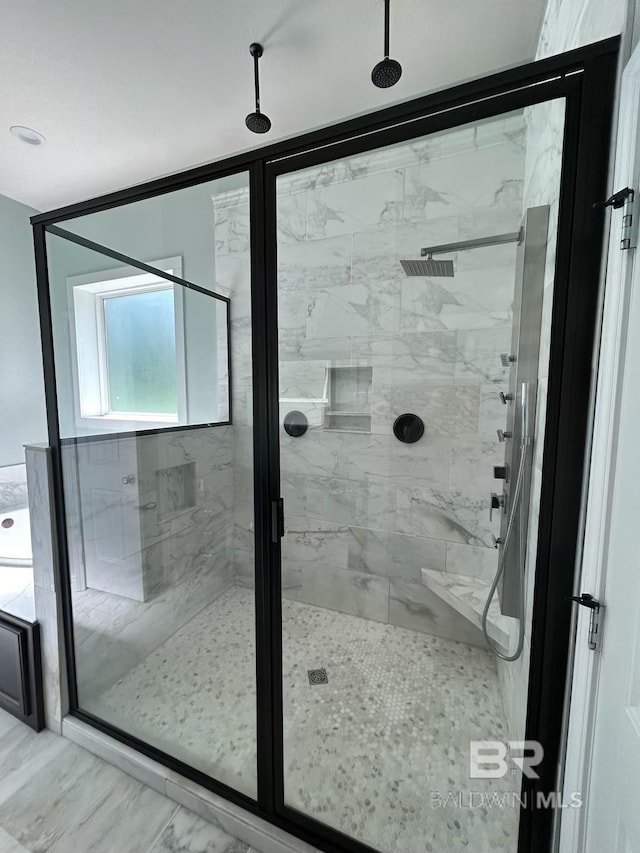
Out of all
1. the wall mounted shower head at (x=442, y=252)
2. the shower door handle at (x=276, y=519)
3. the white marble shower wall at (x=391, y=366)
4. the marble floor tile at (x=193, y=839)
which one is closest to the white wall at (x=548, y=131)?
the wall mounted shower head at (x=442, y=252)

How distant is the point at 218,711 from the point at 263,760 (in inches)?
18.5

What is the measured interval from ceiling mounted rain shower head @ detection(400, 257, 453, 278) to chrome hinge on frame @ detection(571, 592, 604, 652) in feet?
5.16

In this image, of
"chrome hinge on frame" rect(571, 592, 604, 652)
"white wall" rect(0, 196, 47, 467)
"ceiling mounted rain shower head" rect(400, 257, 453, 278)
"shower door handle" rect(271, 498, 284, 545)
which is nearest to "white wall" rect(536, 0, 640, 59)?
"ceiling mounted rain shower head" rect(400, 257, 453, 278)

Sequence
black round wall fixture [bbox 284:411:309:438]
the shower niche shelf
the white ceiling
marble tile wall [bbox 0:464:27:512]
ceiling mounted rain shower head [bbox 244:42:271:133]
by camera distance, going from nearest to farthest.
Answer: the white ceiling → ceiling mounted rain shower head [bbox 244:42:271:133] → black round wall fixture [bbox 284:411:309:438] → the shower niche shelf → marble tile wall [bbox 0:464:27:512]

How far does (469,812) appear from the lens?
1.16 meters

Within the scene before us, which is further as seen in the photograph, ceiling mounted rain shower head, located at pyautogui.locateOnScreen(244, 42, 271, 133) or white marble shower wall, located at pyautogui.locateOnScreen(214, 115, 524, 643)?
white marble shower wall, located at pyautogui.locateOnScreen(214, 115, 524, 643)

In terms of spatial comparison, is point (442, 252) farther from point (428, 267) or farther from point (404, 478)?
point (404, 478)

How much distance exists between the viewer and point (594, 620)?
0.69m

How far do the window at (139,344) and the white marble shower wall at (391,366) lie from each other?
53cm

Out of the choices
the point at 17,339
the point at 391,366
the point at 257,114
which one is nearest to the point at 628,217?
the point at 391,366

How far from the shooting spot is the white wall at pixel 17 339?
7.72 ft

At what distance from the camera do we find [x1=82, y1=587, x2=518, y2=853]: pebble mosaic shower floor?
1152mm

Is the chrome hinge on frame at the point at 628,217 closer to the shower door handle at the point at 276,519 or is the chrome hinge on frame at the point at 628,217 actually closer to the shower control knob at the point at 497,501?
the shower door handle at the point at 276,519

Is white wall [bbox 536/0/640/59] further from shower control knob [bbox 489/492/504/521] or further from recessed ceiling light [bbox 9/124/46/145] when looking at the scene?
recessed ceiling light [bbox 9/124/46/145]
